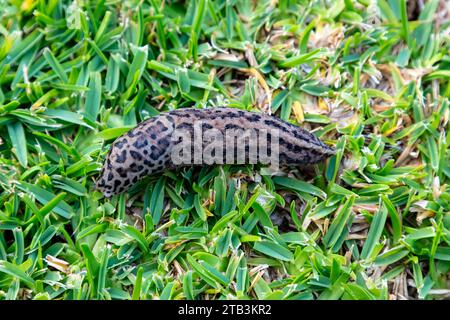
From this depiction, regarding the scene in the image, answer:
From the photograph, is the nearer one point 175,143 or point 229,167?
point 175,143

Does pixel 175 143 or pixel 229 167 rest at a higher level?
pixel 175 143

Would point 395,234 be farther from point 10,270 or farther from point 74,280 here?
point 10,270

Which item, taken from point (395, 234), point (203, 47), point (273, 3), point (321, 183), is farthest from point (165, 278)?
point (273, 3)

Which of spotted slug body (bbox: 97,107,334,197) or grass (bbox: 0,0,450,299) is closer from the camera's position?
grass (bbox: 0,0,450,299)
